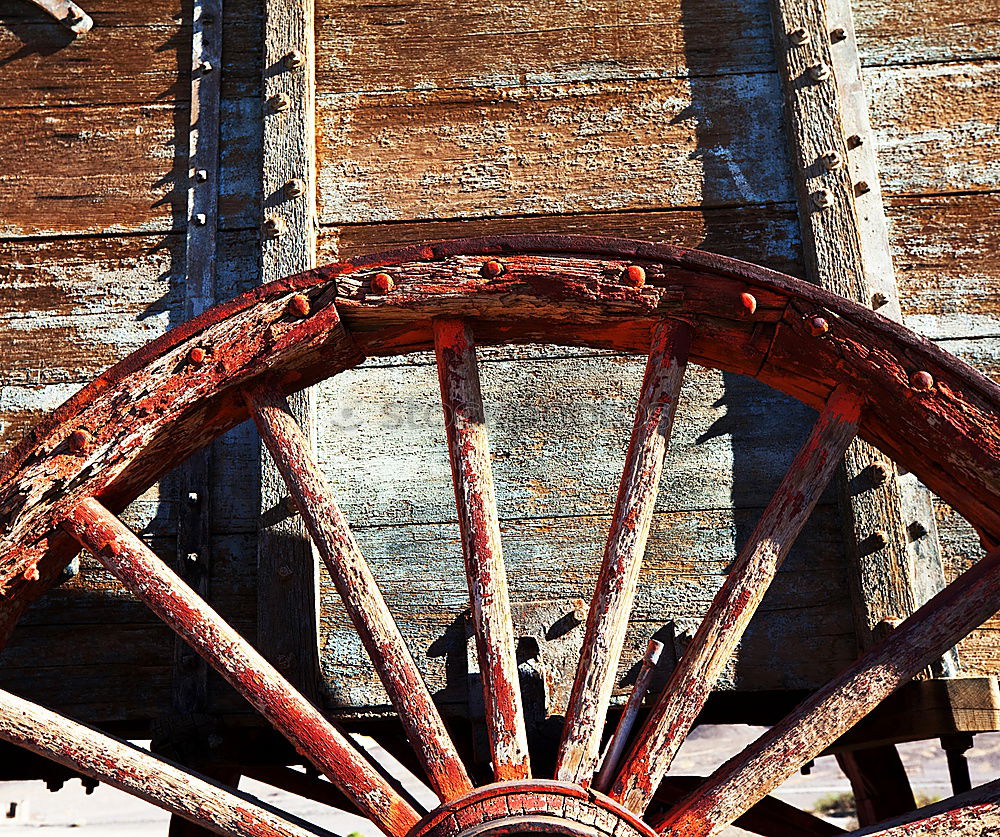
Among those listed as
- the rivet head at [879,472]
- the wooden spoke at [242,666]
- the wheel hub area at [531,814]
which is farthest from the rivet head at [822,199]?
the wooden spoke at [242,666]

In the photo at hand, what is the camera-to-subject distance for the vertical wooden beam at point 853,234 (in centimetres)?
250

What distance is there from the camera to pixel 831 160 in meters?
2.80

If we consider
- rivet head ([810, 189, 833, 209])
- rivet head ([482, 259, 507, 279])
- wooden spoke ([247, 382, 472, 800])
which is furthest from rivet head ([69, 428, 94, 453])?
rivet head ([810, 189, 833, 209])

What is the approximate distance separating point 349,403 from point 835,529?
1.50 m

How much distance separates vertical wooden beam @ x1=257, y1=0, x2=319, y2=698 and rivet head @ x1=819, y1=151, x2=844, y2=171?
5.36 ft

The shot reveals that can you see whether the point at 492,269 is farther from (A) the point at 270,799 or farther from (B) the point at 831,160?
(A) the point at 270,799

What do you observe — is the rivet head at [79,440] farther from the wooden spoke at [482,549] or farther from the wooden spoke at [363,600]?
the wooden spoke at [482,549]

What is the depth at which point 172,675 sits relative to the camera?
2.54 m

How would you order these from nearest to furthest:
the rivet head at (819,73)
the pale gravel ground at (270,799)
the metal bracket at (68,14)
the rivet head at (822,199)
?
the rivet head at (822,199), the rivet head at (819,73), the metal bracket at (68,14), the pale gravel ground at (270,799)

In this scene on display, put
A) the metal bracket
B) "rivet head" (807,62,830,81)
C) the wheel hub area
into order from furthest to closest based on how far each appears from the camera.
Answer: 1. the metal bracket
2. "rivet head" (807,62,830,81)
3. the wheel hub area

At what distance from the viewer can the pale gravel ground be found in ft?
29.6

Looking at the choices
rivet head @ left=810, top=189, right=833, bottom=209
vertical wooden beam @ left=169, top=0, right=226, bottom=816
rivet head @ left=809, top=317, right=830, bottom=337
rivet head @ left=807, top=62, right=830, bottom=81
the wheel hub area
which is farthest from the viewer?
rivet head @ left=807, top=62, right=830, bottom=81

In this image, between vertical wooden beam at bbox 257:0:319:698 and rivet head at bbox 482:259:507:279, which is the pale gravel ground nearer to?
vertical wooden beam at bbox 257:0:319:698

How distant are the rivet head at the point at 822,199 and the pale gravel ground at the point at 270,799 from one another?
7.42 m
